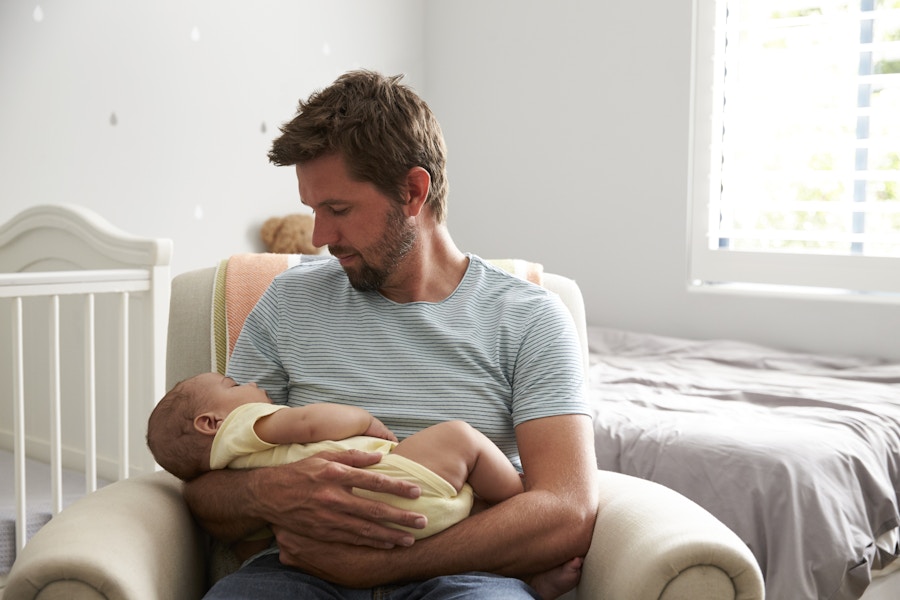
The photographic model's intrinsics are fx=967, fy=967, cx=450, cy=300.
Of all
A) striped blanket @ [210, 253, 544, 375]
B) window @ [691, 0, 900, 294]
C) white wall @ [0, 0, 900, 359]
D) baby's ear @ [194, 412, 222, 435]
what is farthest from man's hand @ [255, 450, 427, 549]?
window @ [691, 0, 900, 294]

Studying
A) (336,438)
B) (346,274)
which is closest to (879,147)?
(346,274)

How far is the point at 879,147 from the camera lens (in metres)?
2.73

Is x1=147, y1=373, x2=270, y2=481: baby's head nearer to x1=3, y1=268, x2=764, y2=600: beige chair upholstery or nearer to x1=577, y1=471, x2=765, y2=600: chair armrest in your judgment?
x1=3, y1=268, x2=764, y2=600: beige chair upholstery

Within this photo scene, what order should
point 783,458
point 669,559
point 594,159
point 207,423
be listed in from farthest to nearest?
point 594,159, point 783,458, point 207,423, point 669,559

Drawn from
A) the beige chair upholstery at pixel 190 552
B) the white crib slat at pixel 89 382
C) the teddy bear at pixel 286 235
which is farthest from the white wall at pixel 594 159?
the white crib slat at pixel 89 382

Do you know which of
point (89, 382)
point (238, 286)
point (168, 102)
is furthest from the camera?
point (168, 102)

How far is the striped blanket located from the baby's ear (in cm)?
27

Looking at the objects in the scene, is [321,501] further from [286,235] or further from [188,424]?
[286,235]

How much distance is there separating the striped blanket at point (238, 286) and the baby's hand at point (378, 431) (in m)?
0.36

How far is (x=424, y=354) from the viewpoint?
4.72 ft

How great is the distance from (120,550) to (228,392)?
11.1 inches

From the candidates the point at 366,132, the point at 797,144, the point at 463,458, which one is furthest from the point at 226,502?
the point at 797,144

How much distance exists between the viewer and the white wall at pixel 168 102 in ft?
8.45

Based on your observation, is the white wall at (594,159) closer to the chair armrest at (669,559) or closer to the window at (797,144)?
the window at (797,144)
